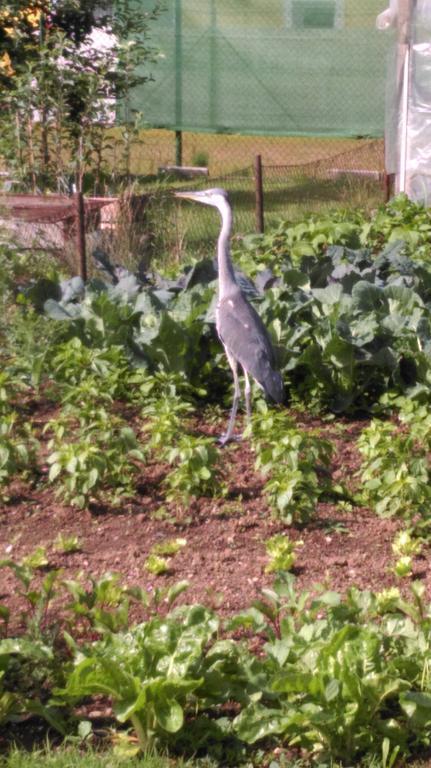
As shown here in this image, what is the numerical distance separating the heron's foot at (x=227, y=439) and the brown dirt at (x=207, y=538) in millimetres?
334

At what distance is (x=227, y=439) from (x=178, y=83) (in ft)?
40.6

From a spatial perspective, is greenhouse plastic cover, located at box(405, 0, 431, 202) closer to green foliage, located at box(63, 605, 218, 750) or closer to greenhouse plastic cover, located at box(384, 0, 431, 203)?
greenhouse plastic cover, located at box(384, 0, 431, 203)

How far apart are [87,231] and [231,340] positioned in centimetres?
388

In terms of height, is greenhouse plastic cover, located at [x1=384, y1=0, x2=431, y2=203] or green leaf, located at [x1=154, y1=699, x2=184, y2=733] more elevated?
greenhouse plastic cover, located at [x1=384, y1=0, x2=431, y2=203]

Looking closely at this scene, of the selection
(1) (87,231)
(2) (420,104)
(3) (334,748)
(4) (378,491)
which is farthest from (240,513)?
(2) (420,104)

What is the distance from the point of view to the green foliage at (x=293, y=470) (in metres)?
4.99

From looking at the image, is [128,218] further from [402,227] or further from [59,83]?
[59,83]

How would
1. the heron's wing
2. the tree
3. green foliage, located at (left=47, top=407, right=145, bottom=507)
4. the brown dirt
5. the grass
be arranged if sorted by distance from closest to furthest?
the grass, the brown dirt, green foliage, located at (left=47, top=407, right=145, bottom=507), the heron's wing, the tree

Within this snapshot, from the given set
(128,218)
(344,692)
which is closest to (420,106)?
(128,218)

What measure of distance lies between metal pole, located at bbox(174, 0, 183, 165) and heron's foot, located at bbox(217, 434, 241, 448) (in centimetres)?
1198

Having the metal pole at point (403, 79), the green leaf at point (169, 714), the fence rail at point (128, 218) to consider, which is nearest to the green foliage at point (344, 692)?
the green leaf at point (169, 714)

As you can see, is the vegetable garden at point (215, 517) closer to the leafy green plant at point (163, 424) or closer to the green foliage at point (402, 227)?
the leafy green plant at point (163, 424)

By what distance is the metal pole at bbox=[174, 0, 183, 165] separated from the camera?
56.5ft

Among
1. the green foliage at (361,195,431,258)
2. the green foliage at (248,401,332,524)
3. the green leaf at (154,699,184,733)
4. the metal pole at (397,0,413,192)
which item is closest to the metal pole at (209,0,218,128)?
the metal pole at (397,0,413,192)
